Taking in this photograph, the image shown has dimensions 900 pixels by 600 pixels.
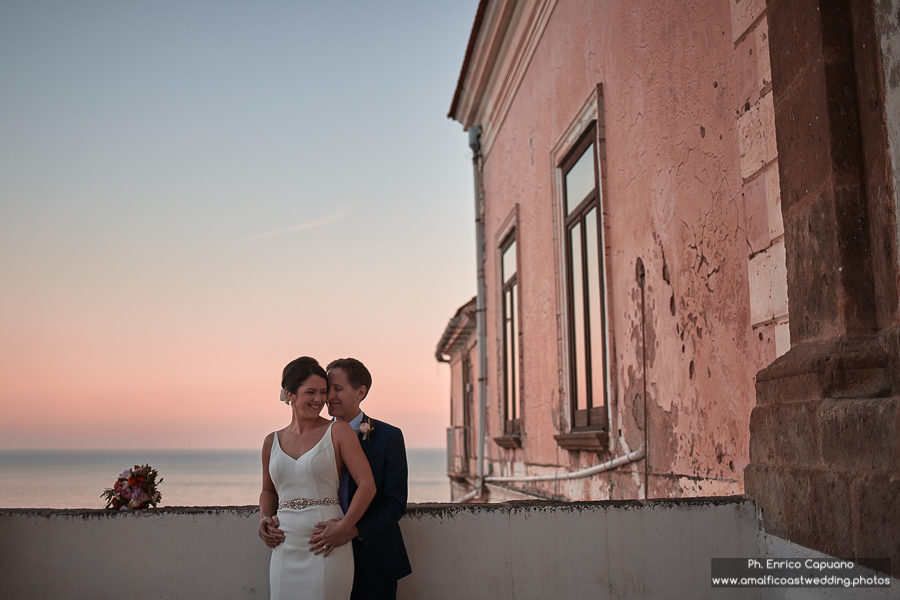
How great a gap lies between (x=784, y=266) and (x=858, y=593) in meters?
1.44

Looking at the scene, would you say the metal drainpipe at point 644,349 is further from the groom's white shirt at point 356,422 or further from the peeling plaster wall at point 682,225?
the groom's white shirt at point 356,422

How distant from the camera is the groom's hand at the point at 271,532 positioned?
272 centimetres

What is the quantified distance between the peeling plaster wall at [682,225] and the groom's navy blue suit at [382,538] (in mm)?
1776

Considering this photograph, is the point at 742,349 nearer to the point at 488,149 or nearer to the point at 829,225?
the point at 829,225

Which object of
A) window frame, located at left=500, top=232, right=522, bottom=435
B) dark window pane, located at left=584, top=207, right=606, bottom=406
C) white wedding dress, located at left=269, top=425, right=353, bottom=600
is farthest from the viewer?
window frame, located at left=500, top=232, right=522, bottom=435

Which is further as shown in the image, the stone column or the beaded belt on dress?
the beaded belt on dress

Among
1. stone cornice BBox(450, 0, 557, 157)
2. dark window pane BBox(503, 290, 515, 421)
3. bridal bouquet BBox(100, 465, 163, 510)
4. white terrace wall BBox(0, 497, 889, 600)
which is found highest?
stone cornice BBox(450, 0, 557, 157)

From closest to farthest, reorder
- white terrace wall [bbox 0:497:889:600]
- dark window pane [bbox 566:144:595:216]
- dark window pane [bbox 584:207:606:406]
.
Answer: white terrace wall [bbox 0:497:889:600]
dark window pane [bbox 584:207:606:406]
dark window pane [bbox 566:144:595:216]

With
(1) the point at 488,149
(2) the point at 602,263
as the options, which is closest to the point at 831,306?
(2) the point at 602,263

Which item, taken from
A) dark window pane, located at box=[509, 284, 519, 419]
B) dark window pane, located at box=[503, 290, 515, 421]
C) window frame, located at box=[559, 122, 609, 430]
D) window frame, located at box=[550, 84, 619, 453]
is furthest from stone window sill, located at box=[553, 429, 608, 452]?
dark window pane, located at box=[503, 290, 515, 421]

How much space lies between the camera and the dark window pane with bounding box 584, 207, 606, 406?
6.32 meters

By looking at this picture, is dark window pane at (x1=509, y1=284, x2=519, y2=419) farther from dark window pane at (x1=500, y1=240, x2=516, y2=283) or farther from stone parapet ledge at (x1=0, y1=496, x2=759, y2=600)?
stone parapet ledge at (x1=0, y1=496, x2=759, y2=600)

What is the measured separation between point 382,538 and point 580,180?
4764 mm

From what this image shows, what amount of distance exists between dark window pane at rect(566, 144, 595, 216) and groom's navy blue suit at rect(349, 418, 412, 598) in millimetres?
4209
